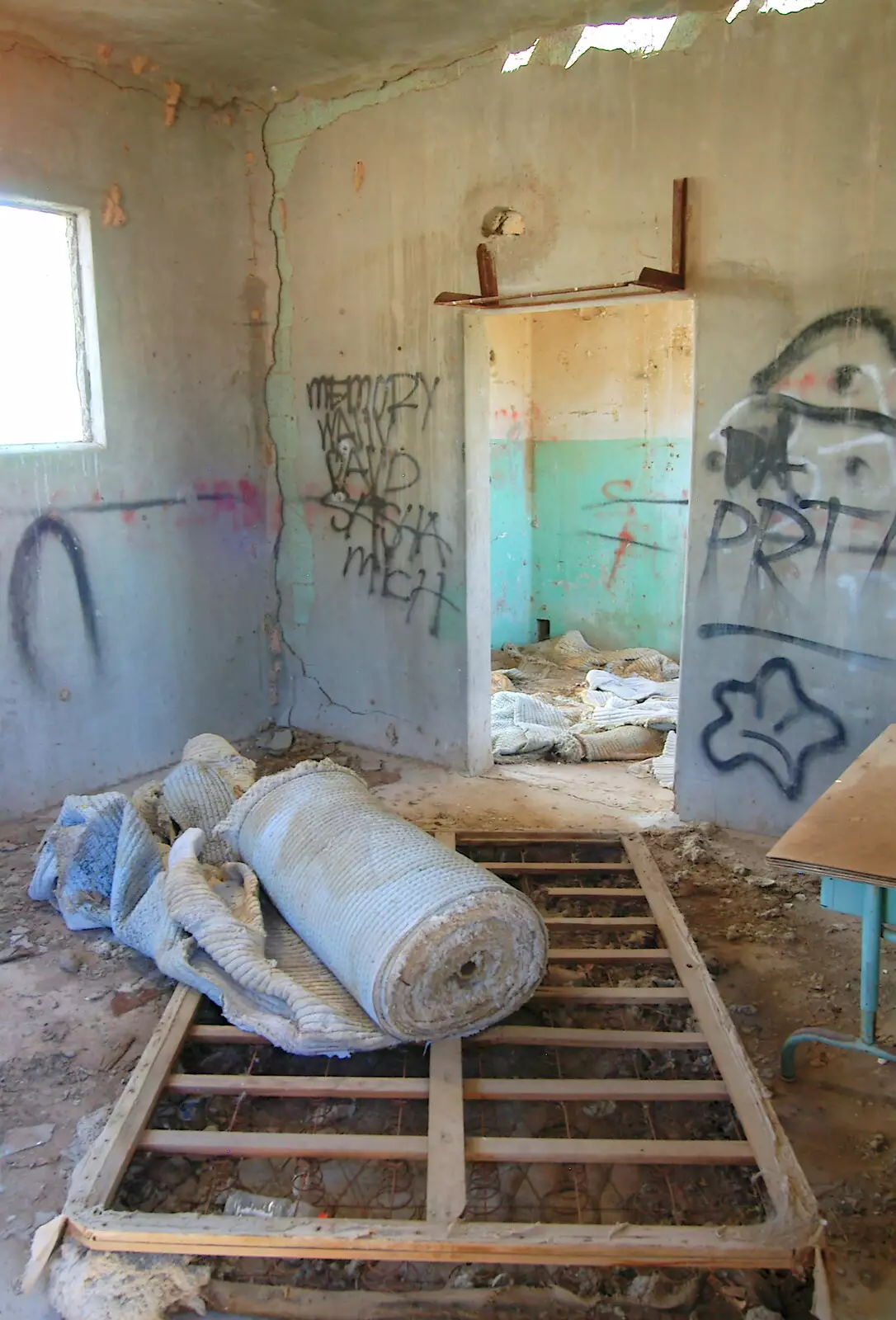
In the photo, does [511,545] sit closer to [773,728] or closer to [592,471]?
[592,471]

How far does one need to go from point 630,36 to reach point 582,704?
343cm

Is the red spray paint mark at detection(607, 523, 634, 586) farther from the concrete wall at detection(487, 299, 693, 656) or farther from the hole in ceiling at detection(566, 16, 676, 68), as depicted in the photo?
the hole in ceiling at detection(566, 16, 676, 68)

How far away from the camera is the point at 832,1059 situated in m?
2.70

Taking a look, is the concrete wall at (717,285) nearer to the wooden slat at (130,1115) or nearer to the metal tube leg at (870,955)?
the metal tube leg at (870,955)

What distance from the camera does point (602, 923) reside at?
10.4ft

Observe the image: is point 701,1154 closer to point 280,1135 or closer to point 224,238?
point 280,1135

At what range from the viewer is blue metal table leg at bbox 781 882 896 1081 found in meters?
2.35

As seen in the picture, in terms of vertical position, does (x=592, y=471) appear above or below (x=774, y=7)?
below

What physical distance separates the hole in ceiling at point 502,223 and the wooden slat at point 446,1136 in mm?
3192

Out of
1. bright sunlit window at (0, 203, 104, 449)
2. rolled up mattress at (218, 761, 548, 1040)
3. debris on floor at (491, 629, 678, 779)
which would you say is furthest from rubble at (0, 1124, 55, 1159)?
debris on floor at (491, 629, 678, 779)

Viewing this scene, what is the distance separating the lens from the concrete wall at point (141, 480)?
13.8ft

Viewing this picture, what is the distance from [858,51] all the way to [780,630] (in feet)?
6.40

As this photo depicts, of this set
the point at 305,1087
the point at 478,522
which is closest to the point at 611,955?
the point at 305,1087

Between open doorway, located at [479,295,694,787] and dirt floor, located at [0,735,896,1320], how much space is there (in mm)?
2252
